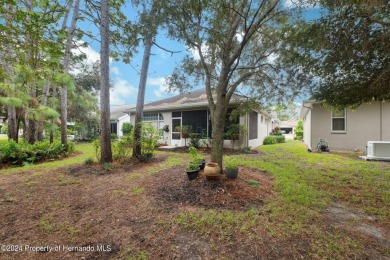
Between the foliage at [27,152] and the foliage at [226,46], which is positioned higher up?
the foliage at [226,46]

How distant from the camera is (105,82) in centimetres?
673

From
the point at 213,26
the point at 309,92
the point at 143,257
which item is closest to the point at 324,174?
the point at 309,92

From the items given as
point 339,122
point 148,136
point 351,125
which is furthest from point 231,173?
point 351,125

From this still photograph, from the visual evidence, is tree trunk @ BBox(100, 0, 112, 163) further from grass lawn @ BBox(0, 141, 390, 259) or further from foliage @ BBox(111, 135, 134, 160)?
grass lawn @ BBox(0, 141, 390, 259)

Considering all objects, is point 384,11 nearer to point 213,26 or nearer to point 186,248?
point 213,26

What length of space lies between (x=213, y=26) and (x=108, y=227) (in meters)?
5.07

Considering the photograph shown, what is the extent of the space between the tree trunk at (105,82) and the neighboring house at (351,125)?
10.0 metres

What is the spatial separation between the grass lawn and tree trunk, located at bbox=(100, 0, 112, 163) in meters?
1.57

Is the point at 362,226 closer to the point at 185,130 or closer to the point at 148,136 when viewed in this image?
the point at 148,136

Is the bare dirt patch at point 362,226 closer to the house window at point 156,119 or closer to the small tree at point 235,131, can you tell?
the small tree at point 235,131

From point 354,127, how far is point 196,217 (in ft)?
37.7

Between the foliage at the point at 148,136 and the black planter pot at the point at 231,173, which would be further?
the foliage at the point at 148,136

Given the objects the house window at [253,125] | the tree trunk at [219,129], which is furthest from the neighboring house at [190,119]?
the tree trunk at [219,129]

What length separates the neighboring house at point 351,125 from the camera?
10125mm
